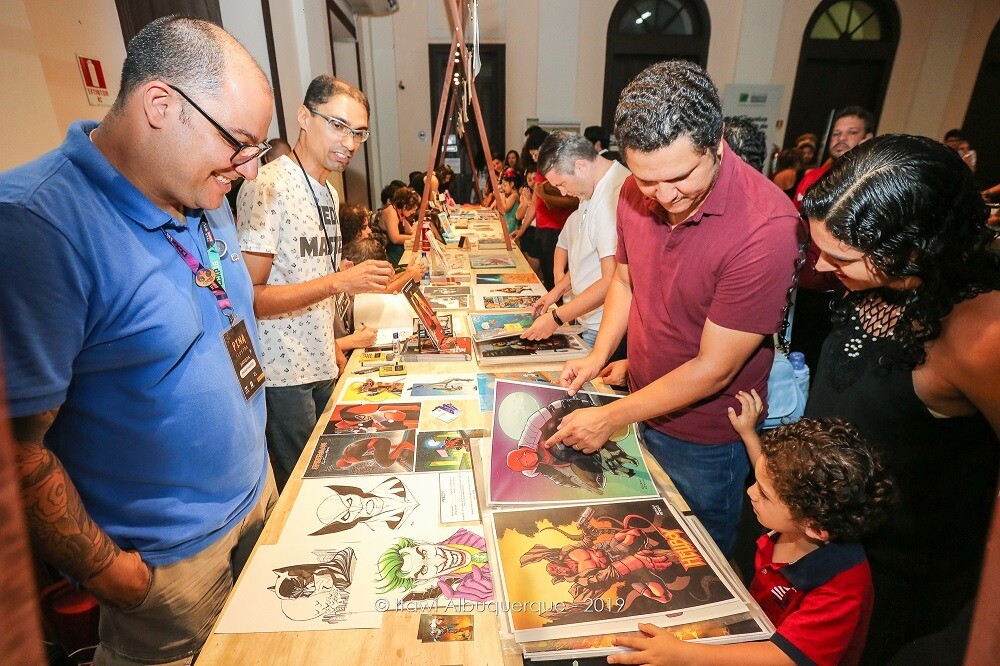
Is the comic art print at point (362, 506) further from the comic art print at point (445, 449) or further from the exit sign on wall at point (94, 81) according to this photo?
the exit sign on wall at point (94, 81)

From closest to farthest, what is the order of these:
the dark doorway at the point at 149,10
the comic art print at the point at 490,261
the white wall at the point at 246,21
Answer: the dark doorway at the point at 149,10
the white wall at the point at 246,21
the comic art print at the point at 490,261

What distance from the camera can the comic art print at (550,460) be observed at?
1.05 m

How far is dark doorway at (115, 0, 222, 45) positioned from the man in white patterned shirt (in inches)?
47.6

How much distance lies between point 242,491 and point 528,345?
107 centimetres

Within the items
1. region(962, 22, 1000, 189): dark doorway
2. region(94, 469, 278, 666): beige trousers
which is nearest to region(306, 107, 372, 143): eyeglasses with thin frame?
region(94, 469, 278, 666): beige trousers

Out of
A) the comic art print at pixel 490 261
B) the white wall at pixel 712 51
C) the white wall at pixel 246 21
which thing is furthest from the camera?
the white wall at pixel 712 51

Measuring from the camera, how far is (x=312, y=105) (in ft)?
5.55

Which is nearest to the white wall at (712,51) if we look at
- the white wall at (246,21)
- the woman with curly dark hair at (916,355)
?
the white wall at (246,21)

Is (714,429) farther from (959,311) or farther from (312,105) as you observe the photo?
(312,105)

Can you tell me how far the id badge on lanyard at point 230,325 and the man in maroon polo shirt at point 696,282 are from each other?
697mm

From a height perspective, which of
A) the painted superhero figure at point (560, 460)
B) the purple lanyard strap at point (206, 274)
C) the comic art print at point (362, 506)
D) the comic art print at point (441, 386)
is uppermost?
the purple lanyard strap at point (206, 274)

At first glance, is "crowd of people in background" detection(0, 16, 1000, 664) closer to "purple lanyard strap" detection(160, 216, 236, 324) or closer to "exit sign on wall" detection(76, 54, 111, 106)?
"purple lanyard strap" detection(160, 216, 236, 324)

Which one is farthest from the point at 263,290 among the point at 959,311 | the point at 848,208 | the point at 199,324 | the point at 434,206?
the point at 434,206

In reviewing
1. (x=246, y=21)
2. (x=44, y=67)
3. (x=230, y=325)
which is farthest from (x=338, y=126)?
(x=246, y=21)
